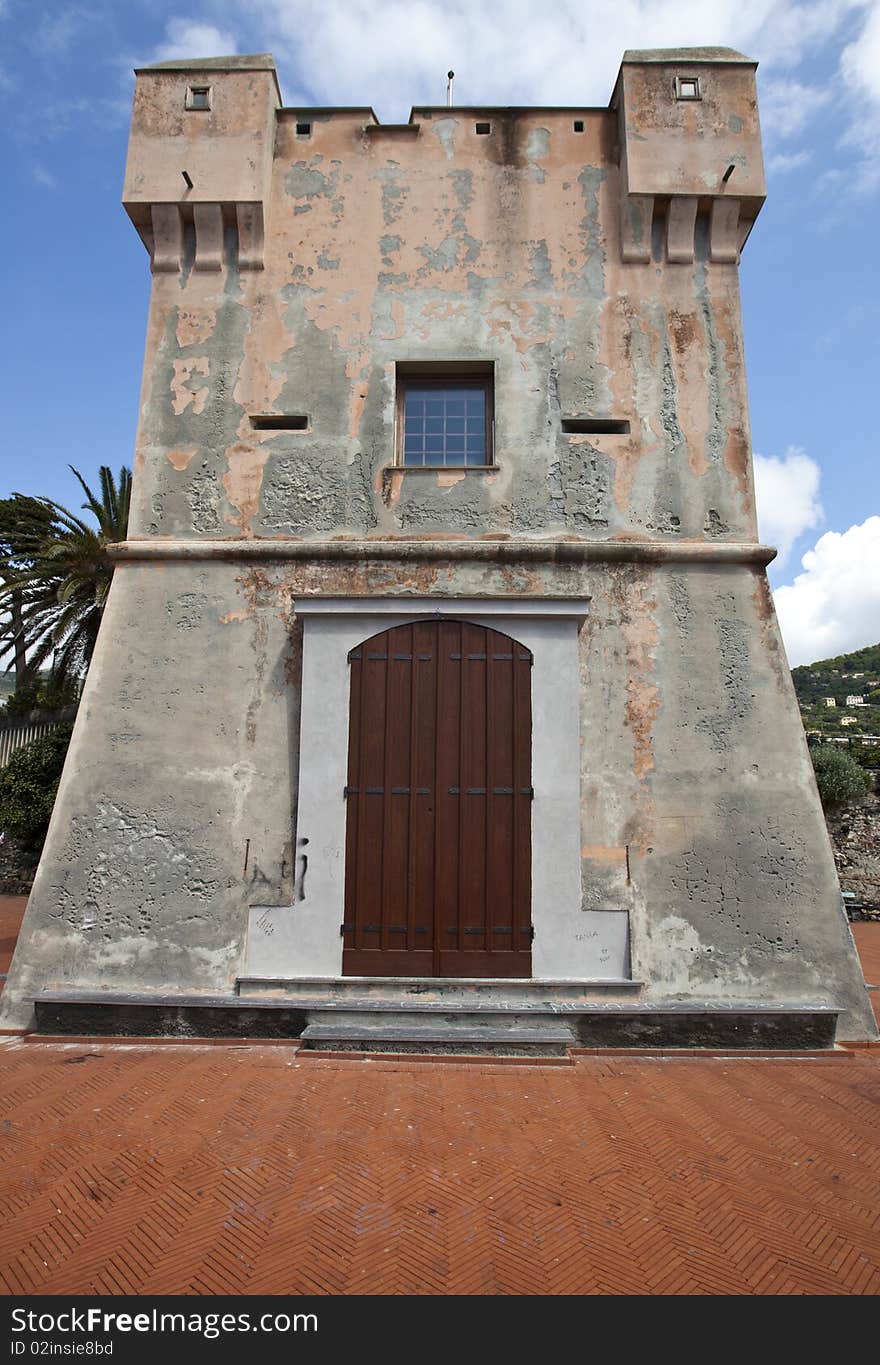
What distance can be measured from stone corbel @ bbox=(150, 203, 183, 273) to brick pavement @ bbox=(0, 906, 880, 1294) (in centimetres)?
798

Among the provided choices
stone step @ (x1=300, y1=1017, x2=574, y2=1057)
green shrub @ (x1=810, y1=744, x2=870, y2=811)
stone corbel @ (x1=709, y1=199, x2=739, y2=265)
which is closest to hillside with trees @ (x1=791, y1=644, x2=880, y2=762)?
green shrub @ (x1=810, y1=744, x2=870, y2=811)

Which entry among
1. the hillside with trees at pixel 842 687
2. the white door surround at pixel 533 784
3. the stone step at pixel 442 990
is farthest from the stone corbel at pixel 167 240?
the hillside with trees at pixel 842 687

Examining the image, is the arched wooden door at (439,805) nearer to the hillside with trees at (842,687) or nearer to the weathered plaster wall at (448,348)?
the weathered plaster wall at (448,348)

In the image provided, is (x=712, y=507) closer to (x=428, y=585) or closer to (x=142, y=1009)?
(x=428, y=585)

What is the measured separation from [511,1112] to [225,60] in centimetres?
1081

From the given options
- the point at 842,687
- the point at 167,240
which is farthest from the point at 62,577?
the point at 842,687

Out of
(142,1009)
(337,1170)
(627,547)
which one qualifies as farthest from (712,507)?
(142,1009)

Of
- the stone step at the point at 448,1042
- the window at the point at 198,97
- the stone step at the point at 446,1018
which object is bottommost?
the stone step at the point at 448,1042

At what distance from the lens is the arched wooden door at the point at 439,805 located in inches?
282

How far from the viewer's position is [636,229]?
27.7 ft

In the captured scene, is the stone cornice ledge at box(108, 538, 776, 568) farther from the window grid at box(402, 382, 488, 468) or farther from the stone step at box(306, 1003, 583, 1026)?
the stone step at box(306, 1003, 583, 1026)

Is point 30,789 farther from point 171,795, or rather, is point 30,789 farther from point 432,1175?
point 432,1175

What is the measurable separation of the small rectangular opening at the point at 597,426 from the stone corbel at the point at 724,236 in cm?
221

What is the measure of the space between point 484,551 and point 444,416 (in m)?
1.77
